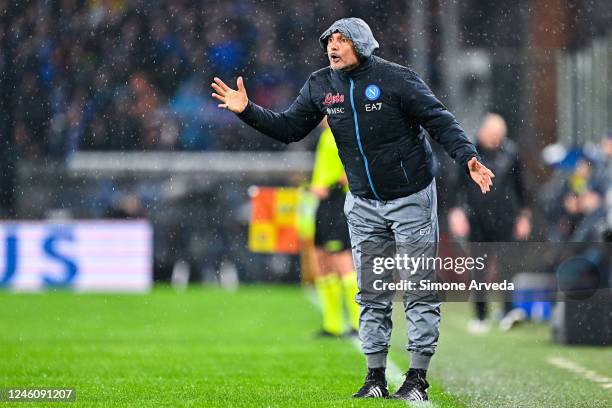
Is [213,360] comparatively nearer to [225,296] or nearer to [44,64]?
[225,296]

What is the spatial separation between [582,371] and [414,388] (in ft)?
7.13

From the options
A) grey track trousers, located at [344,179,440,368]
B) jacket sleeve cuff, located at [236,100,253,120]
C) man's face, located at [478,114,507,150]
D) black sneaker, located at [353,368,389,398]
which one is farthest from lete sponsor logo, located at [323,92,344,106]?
man's face, located at [478,114,507,150]

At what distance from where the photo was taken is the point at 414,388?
6.71m

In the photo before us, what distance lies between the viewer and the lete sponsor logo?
675cm

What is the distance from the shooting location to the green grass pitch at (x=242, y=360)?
701 cm

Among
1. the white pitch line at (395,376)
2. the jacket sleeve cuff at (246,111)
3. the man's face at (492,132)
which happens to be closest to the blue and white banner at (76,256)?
the man's face at (492,132)

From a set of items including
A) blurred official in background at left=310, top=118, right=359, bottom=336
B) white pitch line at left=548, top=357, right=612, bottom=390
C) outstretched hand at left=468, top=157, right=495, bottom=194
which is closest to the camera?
outstretched hand at left=468, top=157, right=495, bottom=194

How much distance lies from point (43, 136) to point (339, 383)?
1499 centimetres

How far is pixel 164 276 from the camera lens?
68.7ft

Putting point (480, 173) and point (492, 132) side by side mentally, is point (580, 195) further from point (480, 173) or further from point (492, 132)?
point (480, 173)

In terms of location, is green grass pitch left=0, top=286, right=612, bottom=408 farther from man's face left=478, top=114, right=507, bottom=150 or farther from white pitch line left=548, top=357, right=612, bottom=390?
man's face left=478, top=114, right=507, bottom=150

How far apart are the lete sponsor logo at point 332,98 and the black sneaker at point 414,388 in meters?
1.32

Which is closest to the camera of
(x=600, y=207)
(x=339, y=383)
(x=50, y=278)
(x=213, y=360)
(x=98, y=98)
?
→ (x=339, y=383)

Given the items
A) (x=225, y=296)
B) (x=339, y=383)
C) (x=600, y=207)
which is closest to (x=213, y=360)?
(x=339, y=383)
